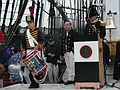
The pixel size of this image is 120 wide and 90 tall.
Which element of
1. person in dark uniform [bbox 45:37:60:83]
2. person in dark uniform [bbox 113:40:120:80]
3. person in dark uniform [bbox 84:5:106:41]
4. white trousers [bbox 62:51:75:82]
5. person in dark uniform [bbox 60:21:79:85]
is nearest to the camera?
person in dark uniform [bbox 84:5:106:41]

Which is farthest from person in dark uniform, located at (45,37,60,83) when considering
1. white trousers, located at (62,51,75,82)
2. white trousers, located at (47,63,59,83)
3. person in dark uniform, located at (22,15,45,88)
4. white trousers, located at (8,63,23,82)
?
person in dark uniform, located at (22,15,45,88)

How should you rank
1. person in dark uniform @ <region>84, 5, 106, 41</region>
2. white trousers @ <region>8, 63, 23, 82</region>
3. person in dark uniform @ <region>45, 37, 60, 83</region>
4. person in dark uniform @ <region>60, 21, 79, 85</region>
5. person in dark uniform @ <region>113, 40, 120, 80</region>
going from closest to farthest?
person in dark uniform @ <region>84, 5, 106, 41</region>, person in dark uniform @ <region>60, 21, 79, 85</region>, person in dark uniform @ <region>113, 40, 120, 80</region>, person in dark uniform @ <region>45, 37, 60, 83</region>, white trousers @ <region>8, 63, 23, 82</region>

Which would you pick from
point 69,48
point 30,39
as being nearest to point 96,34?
point 69,48

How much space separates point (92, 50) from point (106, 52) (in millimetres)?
1034

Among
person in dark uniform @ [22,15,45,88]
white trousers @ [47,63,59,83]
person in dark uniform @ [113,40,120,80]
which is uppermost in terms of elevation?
person in dark uniform @ [22,15,45,88]

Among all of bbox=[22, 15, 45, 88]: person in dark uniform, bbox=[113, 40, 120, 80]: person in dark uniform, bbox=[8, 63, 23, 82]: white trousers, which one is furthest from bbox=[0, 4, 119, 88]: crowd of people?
bbox=[113, 40, 120, 80]: person in dark uniform

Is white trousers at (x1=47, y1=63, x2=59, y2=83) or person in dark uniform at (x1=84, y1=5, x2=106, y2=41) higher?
person in dark uniform at (x1=84, y1=5, x2=106, y2=41)

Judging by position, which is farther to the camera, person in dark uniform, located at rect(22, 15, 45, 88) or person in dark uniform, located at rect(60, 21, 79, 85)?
person in dark uniform, located at rect(60, 21, 79, 85)

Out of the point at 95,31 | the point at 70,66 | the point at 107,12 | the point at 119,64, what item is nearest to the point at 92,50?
the point at 95,31

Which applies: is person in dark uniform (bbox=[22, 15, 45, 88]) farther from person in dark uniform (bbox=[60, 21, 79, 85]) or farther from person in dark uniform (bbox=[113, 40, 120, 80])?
person in dark uniform (bbox=[113, 40, 120, 80])

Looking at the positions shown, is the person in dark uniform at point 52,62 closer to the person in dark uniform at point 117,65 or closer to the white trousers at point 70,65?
the white trousers at point 70,65

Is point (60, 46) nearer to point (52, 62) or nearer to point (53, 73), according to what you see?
point (52, 62)

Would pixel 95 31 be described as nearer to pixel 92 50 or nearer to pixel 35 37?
pixel 92 50

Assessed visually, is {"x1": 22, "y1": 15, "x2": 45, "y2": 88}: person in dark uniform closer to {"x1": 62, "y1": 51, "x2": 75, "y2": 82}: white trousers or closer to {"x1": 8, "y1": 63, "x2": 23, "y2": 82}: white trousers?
{"x1": 62, "y1": 51, "x2": 75, "y2": 82}: white trousers
